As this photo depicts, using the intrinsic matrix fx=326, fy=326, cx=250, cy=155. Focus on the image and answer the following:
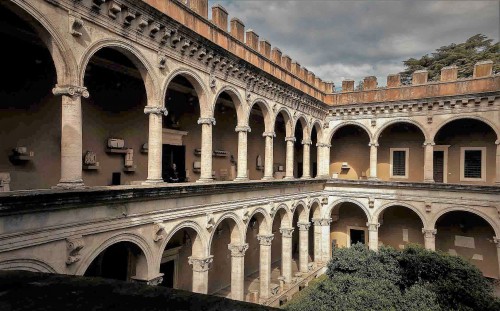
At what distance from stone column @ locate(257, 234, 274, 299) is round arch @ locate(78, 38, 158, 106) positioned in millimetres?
8350

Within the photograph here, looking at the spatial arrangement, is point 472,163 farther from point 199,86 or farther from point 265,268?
point 199,86

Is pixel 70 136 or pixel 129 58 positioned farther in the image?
pixel 129 58

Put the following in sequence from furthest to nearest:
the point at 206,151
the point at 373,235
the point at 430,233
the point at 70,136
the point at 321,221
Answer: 1. the point at 321,221
2. the point at 373,235
3. the point at 430,233
4. the point at 206,151
5. the point at 70,136

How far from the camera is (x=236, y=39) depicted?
1240 centimetres

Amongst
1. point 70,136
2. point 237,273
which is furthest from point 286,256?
point 70,136

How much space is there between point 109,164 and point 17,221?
4.83 metres

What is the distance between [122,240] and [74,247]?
1.34 meters

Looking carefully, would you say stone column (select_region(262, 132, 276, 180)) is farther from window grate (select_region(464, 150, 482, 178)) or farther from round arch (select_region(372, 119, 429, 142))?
window grate (select_region(464, 150, 482, 178))

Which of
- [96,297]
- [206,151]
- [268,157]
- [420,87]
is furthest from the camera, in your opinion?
[420,87]

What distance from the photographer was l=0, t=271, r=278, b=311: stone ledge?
173cm

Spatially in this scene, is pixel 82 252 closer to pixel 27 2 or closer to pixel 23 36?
pixel 27 2

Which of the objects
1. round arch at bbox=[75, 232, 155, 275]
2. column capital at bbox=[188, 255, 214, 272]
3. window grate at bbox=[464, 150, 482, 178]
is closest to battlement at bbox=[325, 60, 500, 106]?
window grate at bbox=[464, 150, 482, 178]

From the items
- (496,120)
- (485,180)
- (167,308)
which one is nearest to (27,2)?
(167,308)

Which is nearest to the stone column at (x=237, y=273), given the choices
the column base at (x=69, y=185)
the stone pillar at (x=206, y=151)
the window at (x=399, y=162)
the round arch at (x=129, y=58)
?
the stone pillar at (x=206, y=151)
